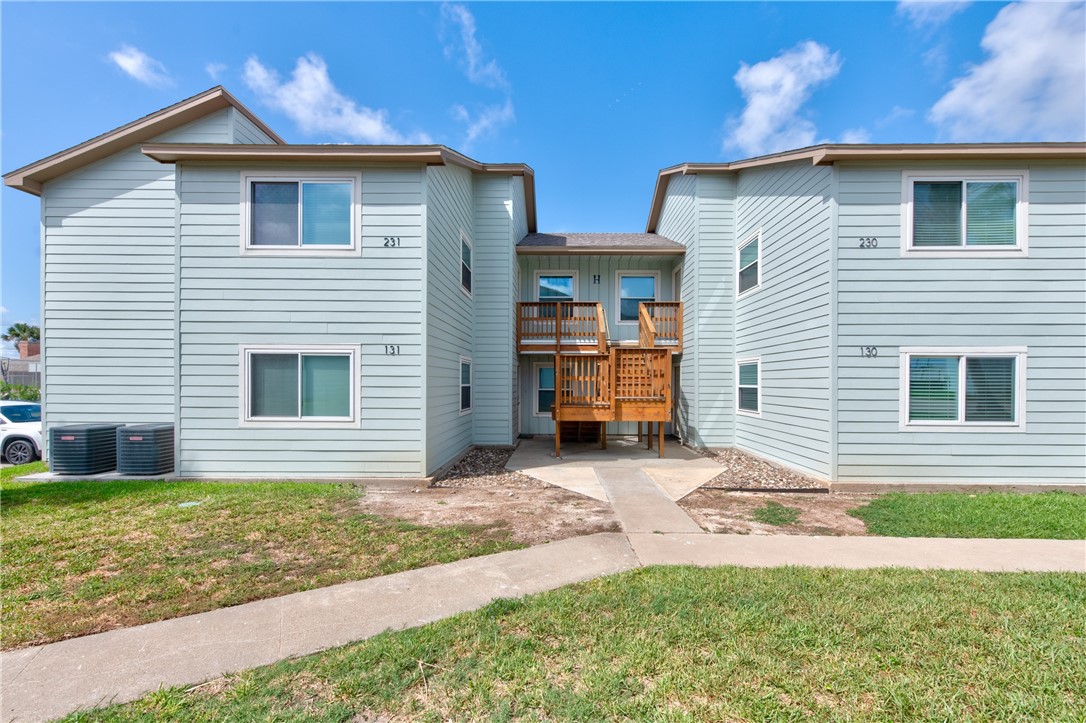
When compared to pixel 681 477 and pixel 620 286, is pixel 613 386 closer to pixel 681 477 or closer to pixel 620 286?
pixel 681 477

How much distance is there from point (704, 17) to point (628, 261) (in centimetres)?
609

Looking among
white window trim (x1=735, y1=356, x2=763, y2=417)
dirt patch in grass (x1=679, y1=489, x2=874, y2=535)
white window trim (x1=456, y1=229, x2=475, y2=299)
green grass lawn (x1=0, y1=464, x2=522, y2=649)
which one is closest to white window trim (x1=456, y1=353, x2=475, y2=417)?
white window trim (x1=456, y1=229, x2=475, y2=299)

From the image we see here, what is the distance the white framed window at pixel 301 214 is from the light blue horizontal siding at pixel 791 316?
7455 millimetres

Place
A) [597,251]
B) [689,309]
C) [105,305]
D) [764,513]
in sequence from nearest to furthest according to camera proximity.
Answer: [764,513]
[105,305]
[689,309]
[597,251]

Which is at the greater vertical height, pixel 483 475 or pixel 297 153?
pixel 297 153

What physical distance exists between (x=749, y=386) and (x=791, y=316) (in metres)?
2.08

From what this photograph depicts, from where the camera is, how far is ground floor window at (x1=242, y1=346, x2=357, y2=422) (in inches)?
260

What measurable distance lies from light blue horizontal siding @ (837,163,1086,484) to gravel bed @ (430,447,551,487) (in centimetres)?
513

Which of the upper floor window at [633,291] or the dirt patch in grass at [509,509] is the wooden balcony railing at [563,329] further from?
the dirt patch in grass at [509,509]

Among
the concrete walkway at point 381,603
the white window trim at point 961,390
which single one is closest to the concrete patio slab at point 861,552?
the concrete walkway at point 381,603

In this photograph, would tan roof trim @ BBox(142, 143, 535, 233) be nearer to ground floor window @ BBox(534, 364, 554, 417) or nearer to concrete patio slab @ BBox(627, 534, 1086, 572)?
concrete patio slab @ BBox(627, 534, 1086, 572)

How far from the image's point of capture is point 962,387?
6.45 meters

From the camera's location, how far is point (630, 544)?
4227mm

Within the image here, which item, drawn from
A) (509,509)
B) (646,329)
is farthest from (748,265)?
(509,509)
